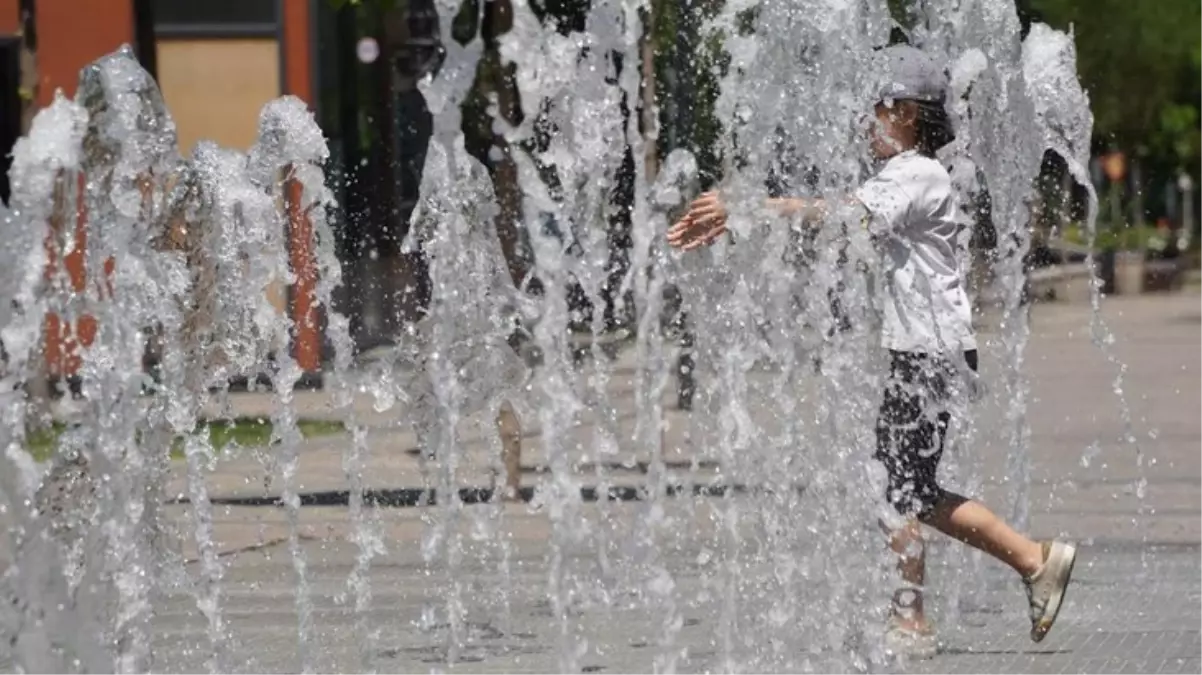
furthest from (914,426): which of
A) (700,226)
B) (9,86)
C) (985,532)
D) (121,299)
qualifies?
(9,86)

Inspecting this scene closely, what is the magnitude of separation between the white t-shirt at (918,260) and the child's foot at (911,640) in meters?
0.74

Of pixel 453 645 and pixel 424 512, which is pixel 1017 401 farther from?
pixel 453 645

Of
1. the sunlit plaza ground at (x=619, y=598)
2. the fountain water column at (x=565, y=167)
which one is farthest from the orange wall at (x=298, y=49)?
the fountain water column at (x=565, y=167)

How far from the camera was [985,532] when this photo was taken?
724 cm

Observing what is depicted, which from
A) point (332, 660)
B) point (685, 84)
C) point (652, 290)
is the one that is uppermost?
point (685, 84)

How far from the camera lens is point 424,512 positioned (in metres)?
11.6

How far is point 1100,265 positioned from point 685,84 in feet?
69.3

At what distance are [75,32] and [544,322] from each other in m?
14.4

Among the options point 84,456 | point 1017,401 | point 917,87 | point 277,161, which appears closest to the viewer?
point 917,87

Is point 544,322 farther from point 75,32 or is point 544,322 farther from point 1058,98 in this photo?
point 75,32

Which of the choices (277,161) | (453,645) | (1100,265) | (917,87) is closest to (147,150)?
(277,161)

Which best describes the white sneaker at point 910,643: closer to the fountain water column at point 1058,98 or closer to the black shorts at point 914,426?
the black shorts at point 914,426

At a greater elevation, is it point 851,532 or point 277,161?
point 277,161

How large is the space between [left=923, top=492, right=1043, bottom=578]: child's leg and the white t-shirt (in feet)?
1.38
